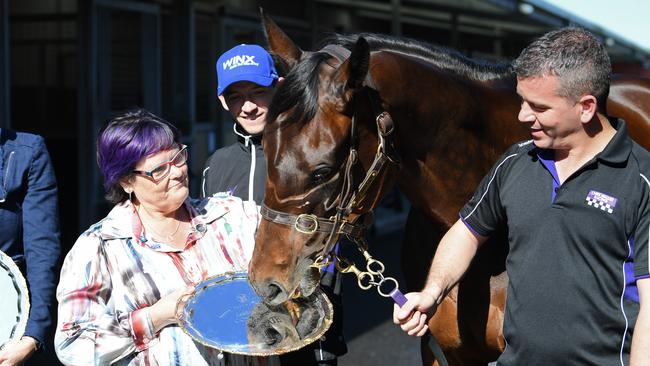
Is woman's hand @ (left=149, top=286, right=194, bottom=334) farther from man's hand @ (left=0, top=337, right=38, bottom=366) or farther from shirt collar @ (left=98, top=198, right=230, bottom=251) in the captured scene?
man's hand @ (left=0, top=337, right=38, bottom=366)

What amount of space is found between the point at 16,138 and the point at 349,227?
46.2 inches

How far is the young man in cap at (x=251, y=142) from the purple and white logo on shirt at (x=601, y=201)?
1.02 metres

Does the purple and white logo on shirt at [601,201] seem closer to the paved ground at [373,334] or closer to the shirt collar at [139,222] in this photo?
the shirt collar at [139,222]

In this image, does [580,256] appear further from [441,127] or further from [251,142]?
[251,142]

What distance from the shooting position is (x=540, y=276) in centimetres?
200

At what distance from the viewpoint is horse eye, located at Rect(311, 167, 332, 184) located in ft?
7.14

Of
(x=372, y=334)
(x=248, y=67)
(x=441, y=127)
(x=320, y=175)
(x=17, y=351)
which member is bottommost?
(x=372, y=334)

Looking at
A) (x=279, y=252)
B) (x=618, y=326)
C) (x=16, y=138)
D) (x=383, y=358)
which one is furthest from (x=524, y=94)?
(x=383, y=358)

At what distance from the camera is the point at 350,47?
7.94ft

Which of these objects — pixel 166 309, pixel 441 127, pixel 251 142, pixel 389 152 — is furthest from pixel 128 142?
pixel 441 127

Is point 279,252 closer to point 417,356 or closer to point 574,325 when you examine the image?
point 574,325

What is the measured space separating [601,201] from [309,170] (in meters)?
0.72

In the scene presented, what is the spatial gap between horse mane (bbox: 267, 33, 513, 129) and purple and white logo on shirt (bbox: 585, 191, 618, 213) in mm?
730

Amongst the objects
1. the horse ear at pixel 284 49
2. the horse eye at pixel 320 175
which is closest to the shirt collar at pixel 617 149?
the horse eye at pixel 320 175
